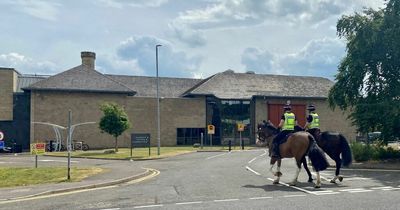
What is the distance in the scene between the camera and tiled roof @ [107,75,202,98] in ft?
200

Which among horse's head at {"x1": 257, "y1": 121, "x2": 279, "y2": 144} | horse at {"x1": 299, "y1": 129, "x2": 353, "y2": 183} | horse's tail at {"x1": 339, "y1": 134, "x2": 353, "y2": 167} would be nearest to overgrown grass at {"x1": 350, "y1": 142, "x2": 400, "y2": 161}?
horse at {"x1": 299, "y1": 129, "x2": 353, "y2": 183}

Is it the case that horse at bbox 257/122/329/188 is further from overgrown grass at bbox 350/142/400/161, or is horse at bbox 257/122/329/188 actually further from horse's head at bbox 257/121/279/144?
overgrown grass at bbox 350/142/400/161

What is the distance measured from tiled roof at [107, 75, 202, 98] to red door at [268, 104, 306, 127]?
1268cm

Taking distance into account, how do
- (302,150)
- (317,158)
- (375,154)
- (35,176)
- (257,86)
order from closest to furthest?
(317,158) → (302,150) → (35,176) → (375,154) → (257,86)

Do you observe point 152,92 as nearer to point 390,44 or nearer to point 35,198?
point 390,44

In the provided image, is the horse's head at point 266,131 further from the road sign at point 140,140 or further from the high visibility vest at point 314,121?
the road sign at point 140,140

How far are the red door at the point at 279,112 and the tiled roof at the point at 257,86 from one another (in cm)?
151

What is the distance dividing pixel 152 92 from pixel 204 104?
7518 millimetres

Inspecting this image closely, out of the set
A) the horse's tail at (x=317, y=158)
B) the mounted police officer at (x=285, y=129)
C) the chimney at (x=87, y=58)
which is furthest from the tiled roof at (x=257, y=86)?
the horse's tail at (x=317, y=158)

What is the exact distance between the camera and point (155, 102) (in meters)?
57.2

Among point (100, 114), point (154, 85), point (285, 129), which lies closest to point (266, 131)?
point (285, 129)

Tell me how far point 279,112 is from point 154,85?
57.8 ft

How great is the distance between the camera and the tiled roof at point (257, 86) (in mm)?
58916

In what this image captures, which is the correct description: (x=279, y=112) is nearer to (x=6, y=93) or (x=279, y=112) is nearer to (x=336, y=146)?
(x=6, y=93)
